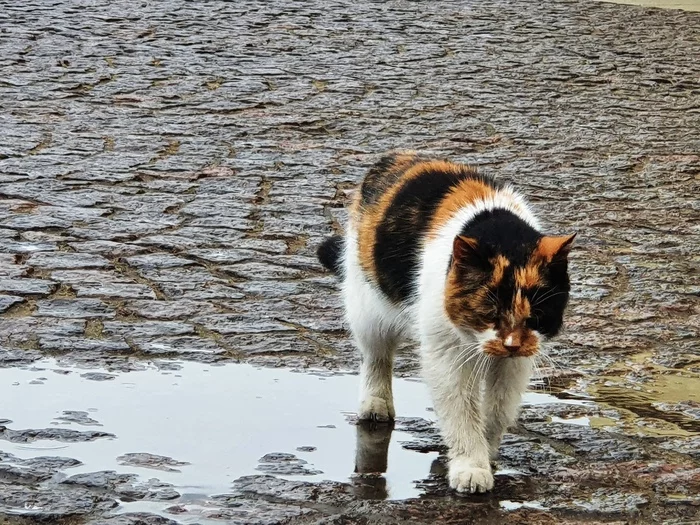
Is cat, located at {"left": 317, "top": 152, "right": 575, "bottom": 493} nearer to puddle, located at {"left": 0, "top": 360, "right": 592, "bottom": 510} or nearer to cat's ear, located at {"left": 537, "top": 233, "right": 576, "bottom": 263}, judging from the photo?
cat's ear, located at {"left": 537, "top": 233, "right": 576, "bottom": 263}

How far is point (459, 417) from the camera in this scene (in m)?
4.68

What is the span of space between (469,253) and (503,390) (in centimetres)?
64

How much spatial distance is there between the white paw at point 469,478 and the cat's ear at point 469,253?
2.47 ft

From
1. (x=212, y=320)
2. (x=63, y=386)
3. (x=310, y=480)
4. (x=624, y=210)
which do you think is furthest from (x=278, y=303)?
(x=624, y=210)

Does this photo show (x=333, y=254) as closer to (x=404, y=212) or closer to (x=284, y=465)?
(x=404, y=212)

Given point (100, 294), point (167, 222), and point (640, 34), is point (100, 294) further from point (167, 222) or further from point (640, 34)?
point (640, 34)

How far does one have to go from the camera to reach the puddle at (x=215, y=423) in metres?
4.79

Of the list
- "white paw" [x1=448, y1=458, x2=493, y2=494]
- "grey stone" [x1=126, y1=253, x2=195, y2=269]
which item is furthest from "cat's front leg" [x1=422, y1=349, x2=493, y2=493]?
"grey stone" [x1=126, y1=253, x2=195, y2=269]

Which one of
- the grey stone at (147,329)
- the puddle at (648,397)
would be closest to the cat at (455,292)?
the puddle at (648,397)

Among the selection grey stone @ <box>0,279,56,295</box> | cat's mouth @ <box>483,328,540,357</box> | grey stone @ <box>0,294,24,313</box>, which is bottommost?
grey stone @ <box>0,294,24,313</box>

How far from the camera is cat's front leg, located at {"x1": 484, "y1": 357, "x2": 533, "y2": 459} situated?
187 inches

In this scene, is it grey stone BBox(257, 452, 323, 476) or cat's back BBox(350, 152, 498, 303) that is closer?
grey stone BBox(257, 452, 323, 476)

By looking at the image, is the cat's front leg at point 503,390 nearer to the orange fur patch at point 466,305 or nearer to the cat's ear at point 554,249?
the orange fur patch at point 466,305

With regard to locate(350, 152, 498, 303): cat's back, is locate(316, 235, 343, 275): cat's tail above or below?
below
